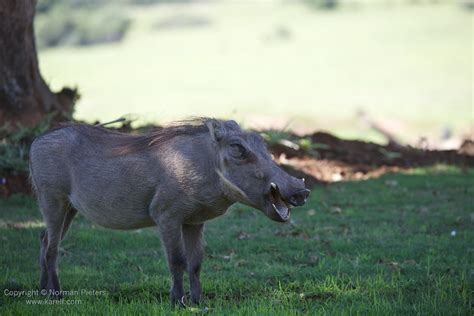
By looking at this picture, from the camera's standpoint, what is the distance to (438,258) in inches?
295

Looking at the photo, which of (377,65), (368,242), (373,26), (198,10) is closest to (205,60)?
(377,65)

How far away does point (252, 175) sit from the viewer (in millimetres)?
5605

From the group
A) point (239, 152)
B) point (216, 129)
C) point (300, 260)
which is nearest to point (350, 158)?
point (300, 260)

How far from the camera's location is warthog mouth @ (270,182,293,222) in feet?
17.9

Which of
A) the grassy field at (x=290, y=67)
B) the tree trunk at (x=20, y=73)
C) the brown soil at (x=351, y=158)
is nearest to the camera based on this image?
the tree trunk at (x=20, y=73)

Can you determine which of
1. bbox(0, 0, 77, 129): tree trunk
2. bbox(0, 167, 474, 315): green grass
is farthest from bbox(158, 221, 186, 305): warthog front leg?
bbox(0, 0, 77, 129): tree trunk

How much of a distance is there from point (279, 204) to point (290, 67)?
3652cm

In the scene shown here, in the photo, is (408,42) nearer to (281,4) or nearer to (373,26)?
(373,26)

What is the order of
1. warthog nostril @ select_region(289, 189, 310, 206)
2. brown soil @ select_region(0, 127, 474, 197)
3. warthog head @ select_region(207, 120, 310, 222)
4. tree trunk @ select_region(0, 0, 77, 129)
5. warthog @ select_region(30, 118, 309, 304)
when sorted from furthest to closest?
1. brown soil @ select_region(0, 127, 474, 197)
2. tree trunk @ select_region(0, 0, 77, 129)
3. warthog @ select_region(30, 118, 309, 304)
4. warthog head @ select_region(207, 120, 310, 222)
5. warthog nostril @ select_region(289, 189, 310, 206)

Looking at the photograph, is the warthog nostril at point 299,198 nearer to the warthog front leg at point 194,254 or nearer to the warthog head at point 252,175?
the warthog head at point 252,175

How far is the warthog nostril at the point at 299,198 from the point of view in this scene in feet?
17.4

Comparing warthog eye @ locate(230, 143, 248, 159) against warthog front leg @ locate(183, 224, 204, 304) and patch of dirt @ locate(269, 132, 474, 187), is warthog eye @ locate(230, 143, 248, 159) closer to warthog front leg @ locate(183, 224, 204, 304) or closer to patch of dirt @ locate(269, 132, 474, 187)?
warthog front leg @ locate(183, 224, 204, 304)

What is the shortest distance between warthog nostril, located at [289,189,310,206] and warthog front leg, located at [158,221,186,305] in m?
0.96

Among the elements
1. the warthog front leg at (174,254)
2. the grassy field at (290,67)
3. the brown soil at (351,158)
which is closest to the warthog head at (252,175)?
the warthog front leg at (174,254)
